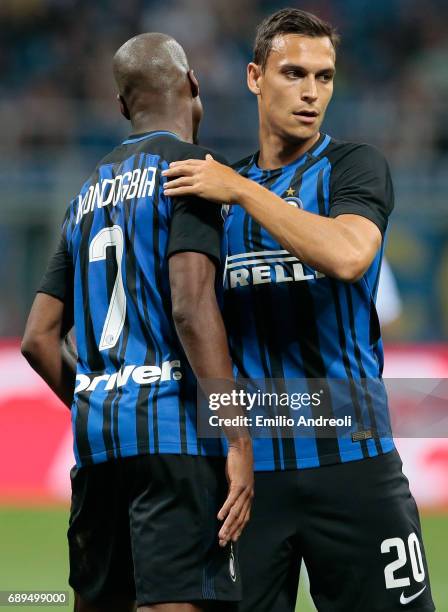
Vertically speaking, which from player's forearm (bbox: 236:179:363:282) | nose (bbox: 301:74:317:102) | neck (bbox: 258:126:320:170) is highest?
nose (bbox: 301:74:317:102)

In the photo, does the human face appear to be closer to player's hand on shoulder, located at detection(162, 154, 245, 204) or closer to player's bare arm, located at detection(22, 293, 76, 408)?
player's hand on shoulder, located at detection(162, 154, 245, 204)

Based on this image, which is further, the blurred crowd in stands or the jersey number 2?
the blurred crowd in stands

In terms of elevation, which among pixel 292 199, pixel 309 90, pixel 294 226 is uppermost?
pixel 309 90

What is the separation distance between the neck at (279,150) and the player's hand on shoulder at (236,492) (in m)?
1.09

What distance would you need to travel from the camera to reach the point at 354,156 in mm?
3449

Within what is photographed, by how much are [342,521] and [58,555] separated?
A: 3.90m

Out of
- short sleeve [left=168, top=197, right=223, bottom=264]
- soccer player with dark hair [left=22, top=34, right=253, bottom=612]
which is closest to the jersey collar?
soccer player with dark hair [left=22, top=34, right=253, bottom=612]

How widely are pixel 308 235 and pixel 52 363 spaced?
37.3 inches

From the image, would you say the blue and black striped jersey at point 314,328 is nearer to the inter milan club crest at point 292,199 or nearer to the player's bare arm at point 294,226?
the inter milan club crest at point 292,199

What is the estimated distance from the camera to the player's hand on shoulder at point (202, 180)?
3033mm

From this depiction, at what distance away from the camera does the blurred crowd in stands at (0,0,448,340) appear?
36.0 feet
